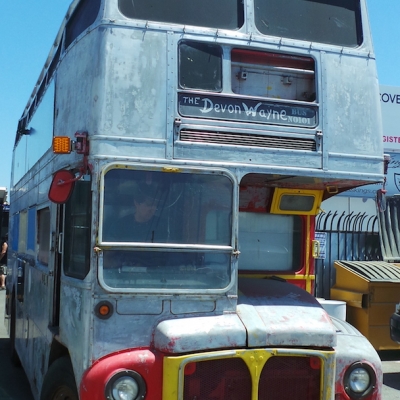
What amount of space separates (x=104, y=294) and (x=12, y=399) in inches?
153

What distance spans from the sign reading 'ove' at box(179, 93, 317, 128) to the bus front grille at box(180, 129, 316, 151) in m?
0.12

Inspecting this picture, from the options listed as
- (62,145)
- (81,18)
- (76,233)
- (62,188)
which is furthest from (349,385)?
(81,18)

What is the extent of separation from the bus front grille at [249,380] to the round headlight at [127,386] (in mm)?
288

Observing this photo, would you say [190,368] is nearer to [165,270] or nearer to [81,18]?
[165,270]

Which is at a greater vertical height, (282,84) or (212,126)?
(282,84)

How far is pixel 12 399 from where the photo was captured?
705 centimetres

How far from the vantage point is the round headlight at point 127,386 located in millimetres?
3736

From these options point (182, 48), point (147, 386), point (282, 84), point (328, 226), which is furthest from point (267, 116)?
point (328, 226)

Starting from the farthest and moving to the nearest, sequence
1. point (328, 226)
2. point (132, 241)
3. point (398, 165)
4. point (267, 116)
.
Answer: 1. point (398, 165)
2. point (328, 226)
3. point (267, 116)
4. point (132, 241)

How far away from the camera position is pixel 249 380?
3.90m

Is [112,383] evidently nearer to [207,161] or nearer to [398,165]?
[207,161]

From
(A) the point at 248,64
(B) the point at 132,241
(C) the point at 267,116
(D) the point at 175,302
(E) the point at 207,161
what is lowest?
(D) the point at 175,302

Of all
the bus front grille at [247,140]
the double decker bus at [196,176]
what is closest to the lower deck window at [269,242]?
the double decker bus at [196,176]

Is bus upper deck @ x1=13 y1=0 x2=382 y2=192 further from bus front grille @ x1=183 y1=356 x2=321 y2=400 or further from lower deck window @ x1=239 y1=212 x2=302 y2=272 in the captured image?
bus front grille @ x1=183 y1=356 x2=321 y2=400
